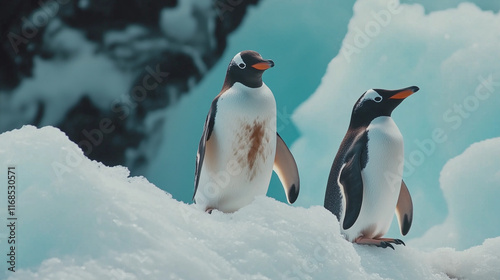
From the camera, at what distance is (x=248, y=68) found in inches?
116

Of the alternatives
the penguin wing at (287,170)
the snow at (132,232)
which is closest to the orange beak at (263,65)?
the penguin wing at (287,170)

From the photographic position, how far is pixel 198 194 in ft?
9.89

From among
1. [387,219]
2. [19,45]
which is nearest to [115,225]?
[387,219]

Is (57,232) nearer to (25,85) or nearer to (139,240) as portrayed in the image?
(139,240)

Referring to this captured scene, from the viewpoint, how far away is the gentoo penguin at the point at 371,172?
9.27 ft

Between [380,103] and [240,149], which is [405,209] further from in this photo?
[240,149]

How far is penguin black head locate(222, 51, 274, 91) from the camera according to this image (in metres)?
2.91

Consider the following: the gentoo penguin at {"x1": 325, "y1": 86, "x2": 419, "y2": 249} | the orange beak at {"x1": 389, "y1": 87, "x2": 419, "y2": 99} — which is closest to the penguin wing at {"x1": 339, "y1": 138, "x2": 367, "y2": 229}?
the gentoo penguin at {"x1": 325, "y1": 86, "x2": 419, "y2": 249}

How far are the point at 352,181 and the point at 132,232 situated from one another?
182 cm

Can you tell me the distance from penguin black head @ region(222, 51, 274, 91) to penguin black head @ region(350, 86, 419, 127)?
60 centimetres

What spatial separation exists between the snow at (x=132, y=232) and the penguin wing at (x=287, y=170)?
194 centimetres

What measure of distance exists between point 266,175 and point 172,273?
5.94ft

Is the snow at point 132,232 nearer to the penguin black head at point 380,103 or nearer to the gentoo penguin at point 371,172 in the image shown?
the gentoo penguin at point 371,172

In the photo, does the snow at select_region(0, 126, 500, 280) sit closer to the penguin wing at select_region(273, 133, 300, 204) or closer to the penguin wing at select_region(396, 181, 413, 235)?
the penguin wing at select_region(273, 133, 300, 204)
